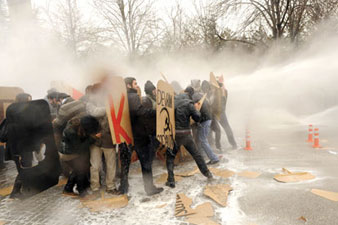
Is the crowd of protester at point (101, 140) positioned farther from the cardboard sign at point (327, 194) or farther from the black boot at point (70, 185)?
the cardboard sign at point (327, 194)

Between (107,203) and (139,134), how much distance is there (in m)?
1.17

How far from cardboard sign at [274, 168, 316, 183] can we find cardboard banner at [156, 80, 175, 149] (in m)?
2.04

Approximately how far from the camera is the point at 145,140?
13.6ft

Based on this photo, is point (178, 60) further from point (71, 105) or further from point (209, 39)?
point (71, 105)

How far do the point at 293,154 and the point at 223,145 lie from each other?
6.61ft

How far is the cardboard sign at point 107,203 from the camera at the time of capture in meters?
3.84

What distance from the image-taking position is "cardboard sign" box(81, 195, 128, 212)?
3839mm

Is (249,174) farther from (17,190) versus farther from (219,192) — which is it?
(17,190)

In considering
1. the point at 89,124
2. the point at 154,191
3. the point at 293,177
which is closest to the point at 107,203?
the point at 154,191

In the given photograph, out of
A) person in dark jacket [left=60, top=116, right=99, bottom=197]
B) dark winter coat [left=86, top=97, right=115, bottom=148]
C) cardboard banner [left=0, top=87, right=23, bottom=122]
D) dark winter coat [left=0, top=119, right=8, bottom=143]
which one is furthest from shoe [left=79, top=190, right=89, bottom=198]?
cardboard banner [left=0, top=87, right=23, bottom=122]

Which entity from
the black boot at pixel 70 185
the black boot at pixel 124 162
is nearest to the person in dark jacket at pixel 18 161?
the black boot at pixel 70 185

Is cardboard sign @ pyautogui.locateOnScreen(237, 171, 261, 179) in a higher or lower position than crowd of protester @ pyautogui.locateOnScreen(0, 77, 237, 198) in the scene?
lower

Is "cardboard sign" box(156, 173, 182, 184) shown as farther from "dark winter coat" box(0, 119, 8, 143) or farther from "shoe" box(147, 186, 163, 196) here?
"dark winter coat" box(0, 119, 8, 143)

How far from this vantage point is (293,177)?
460cm
